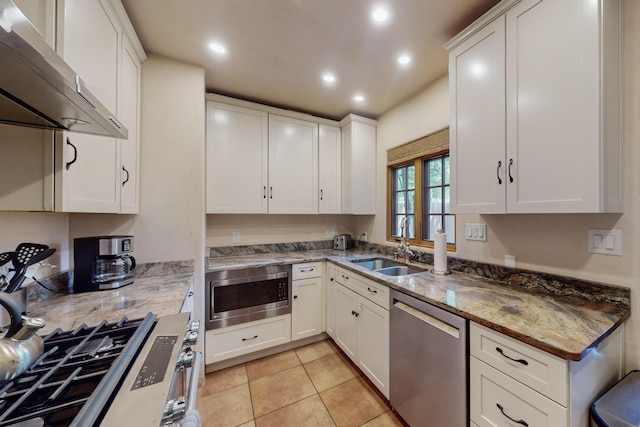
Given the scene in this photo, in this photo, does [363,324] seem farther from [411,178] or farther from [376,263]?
[411,178]

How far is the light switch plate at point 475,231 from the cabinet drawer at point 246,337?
1.75 metres

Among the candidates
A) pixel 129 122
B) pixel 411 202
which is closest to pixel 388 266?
pixel 411 202

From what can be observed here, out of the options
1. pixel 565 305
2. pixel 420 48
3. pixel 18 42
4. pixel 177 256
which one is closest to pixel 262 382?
pixel 177 256

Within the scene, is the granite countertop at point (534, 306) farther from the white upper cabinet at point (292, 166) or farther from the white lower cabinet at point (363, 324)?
the white upper cabinet at point (292, 166)

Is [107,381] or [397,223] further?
[397,223]

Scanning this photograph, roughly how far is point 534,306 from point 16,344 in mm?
1904

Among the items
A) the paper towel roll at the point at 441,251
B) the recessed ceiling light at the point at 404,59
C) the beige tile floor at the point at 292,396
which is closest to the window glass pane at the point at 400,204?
the paper towel roll at the point at 441,251

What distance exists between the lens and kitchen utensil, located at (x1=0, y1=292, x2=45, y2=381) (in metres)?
0.57

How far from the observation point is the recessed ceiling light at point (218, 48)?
5.42ft

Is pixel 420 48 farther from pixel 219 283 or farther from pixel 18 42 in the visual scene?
pixel 219 283

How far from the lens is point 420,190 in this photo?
2.29 m

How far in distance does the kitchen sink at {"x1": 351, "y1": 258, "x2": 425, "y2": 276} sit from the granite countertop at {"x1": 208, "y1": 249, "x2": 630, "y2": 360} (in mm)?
400

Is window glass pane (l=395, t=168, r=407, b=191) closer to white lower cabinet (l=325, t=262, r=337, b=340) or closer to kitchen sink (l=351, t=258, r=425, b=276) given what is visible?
kitchen sink (l=351, t=258, r=425, b=276)

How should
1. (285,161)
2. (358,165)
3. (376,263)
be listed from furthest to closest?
(358,165) < (285,161) < (376,263)
